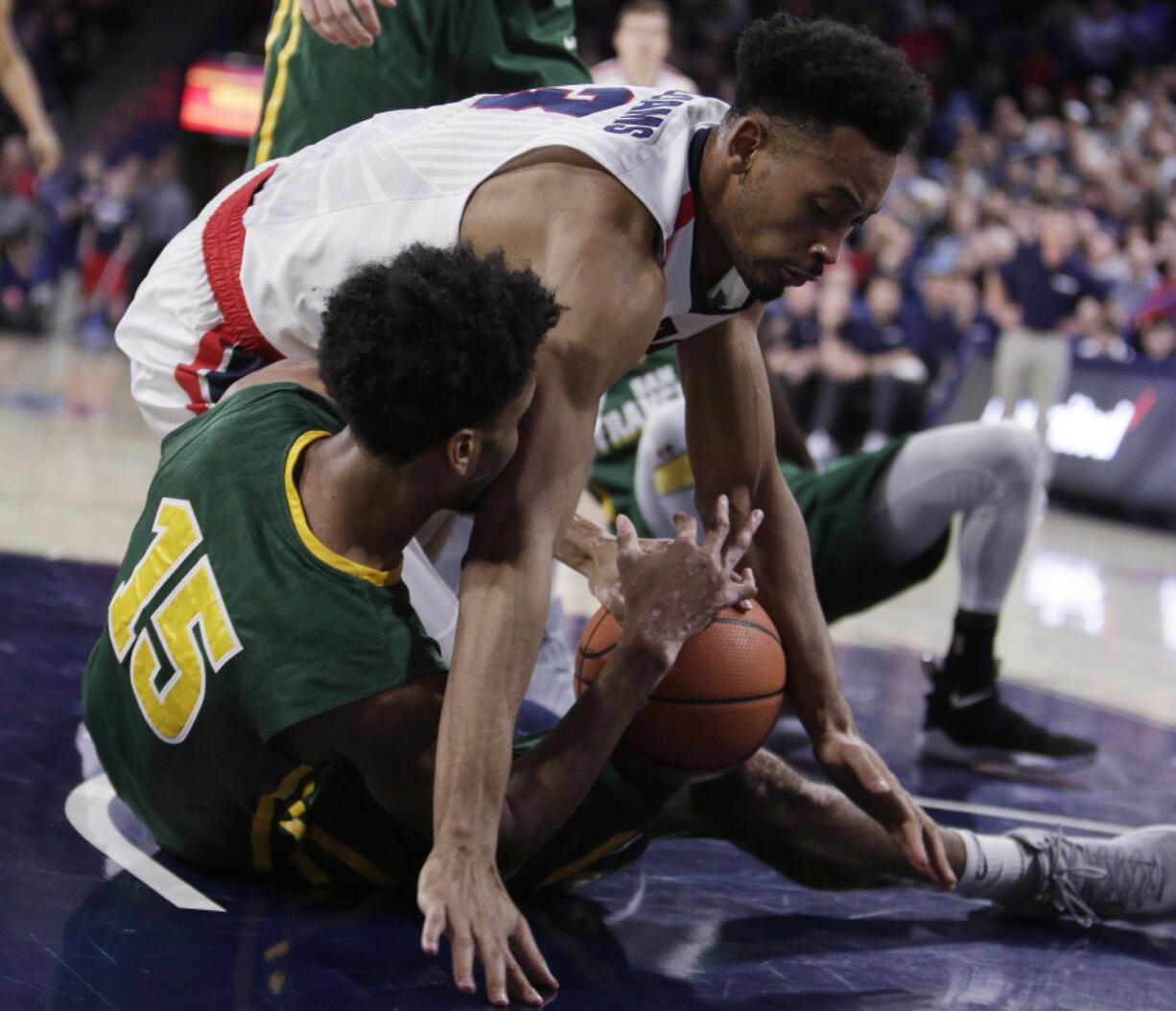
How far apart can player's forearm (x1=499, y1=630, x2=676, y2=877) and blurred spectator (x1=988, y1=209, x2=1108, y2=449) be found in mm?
9885

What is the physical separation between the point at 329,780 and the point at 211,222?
1265mm

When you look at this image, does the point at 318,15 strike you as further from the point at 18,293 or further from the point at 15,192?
the point at 18,293

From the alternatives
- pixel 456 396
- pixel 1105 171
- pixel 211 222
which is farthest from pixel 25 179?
pixel 456 396

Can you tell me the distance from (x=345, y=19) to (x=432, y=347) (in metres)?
1.56

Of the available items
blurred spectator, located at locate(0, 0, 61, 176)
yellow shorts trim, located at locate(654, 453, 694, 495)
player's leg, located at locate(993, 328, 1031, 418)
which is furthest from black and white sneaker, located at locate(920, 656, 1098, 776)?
player's leg, located at locate(993, 328, 1031, 418)

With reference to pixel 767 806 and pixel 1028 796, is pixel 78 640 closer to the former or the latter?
pixel 767 806

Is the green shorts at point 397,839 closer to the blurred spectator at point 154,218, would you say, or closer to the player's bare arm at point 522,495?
the player's bare arm at point 522,495

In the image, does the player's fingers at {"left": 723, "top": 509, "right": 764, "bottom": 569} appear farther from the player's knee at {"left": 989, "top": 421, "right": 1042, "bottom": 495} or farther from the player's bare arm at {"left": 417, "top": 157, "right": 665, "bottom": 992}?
the player's knee at {"left": 989, "top": 421, "right": 1042, "bottom": 495}

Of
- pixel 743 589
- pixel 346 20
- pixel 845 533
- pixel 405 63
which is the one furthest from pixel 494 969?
pixel 405 63

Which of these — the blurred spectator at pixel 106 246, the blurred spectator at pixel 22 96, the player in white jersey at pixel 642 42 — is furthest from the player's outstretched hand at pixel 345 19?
the blurred spectator at pixel 106 246

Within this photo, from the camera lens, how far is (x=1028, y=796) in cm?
417

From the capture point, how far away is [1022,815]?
3.93 metres

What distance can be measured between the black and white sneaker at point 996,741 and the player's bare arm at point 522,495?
6.86ft

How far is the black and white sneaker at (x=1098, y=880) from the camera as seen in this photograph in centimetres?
314
